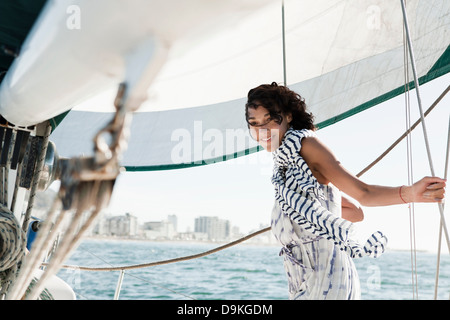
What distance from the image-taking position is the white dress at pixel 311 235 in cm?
64

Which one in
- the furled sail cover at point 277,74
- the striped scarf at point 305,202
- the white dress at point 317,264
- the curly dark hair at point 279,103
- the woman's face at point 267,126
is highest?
the furled sail cover at point 277,74

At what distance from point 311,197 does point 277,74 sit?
4.70 ft

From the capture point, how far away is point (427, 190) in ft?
2.10

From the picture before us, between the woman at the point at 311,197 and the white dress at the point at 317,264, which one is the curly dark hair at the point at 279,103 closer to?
the woman at the point at 311,197

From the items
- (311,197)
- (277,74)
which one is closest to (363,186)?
(311,197)

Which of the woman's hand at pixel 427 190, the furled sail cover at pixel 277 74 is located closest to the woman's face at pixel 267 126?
the woman's hand at pixel 427 190

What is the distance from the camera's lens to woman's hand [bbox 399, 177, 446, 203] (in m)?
0.63

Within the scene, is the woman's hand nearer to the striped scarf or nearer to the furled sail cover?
the striped scarf

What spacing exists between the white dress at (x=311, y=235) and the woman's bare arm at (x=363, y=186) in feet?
0.06

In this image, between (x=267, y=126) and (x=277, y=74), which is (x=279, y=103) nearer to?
(x=267, y=126)

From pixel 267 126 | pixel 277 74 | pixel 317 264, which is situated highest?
pixel 277 74

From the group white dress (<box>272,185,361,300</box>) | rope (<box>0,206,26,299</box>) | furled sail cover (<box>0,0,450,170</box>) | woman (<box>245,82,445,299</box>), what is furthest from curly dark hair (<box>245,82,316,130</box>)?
furled sail cover (<box>0,0,450,170</box>)
